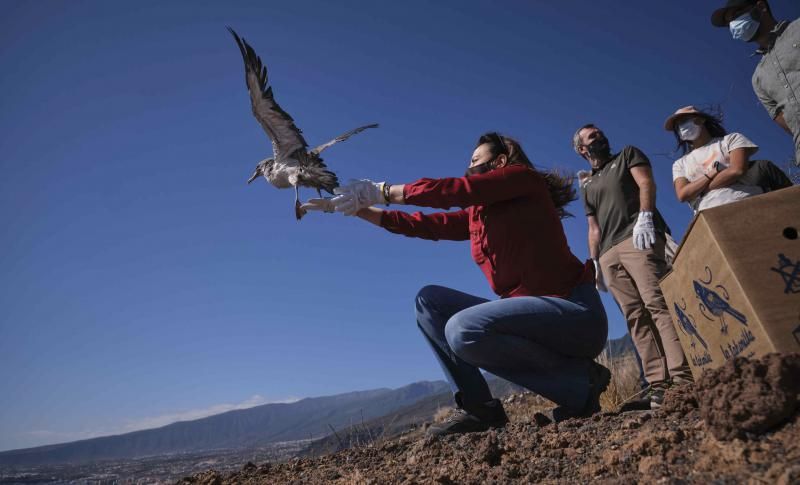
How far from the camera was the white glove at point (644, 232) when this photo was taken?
10.9 feet

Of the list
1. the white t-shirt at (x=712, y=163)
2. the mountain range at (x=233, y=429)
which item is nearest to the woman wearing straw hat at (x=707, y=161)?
the white t-shirt at (x=712, y=163)

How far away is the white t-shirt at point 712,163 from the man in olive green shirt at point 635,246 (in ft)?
0.80

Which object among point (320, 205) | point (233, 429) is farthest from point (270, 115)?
point (233, 429)

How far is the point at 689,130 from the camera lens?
3457 mm

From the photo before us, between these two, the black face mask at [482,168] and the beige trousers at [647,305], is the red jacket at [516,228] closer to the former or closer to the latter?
the black face mask at [482,168]

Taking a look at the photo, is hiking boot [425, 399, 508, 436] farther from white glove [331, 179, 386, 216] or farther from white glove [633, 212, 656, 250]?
white glove [633, 212, 656, 250]

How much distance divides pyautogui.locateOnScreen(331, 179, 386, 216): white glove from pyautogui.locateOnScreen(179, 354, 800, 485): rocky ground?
140cm

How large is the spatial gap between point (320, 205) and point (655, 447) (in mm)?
2224

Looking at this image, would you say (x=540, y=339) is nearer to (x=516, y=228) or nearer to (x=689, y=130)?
(x=516, y=228)

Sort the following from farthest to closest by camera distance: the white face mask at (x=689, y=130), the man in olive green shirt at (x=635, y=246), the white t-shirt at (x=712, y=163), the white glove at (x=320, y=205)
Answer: the white face mask at (x=689, y=130)
the man in olive green shirt at (x=635, y=246)
the white t-shirt at (x=712, y=163)
the white glove at (x=320, y=205)

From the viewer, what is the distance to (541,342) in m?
2.45

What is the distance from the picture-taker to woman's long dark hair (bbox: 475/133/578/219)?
2.85 m

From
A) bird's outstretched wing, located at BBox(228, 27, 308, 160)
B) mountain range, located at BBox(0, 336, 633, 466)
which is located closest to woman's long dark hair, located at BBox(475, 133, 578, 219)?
bird's outstretched wing, located at BBox(228, 27, 308, 160)

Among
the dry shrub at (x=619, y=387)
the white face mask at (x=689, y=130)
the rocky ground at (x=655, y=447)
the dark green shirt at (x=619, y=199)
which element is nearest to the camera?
Result: the rocky ground at (x=655, y=447)
